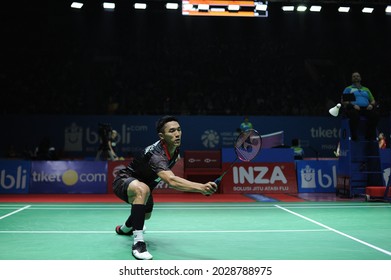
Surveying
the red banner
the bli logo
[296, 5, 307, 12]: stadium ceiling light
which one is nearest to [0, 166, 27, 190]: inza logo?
the red banner

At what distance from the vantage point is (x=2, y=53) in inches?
898

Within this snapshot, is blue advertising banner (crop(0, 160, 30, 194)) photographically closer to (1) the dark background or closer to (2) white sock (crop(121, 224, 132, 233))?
(2) white sock (crop(121, 224, 132, 233))

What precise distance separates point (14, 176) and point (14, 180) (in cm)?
11

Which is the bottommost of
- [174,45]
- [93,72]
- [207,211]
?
[207,211]

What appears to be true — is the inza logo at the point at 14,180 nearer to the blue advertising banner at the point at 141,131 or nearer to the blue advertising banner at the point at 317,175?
the blue advertising banner at the point at 141,131

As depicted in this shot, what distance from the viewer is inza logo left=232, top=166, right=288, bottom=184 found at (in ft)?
40.5

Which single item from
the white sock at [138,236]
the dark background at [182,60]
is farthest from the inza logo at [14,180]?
the dark background at [182,60]

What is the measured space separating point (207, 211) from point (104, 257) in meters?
4.29

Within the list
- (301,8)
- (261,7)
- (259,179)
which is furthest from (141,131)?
(301,8)

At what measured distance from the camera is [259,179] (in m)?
12.4

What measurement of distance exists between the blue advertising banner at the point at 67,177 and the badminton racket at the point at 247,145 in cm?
804

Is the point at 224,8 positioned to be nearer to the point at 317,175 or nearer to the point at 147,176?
the point at 317,175

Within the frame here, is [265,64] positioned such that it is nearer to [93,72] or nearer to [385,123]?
[385,123]
